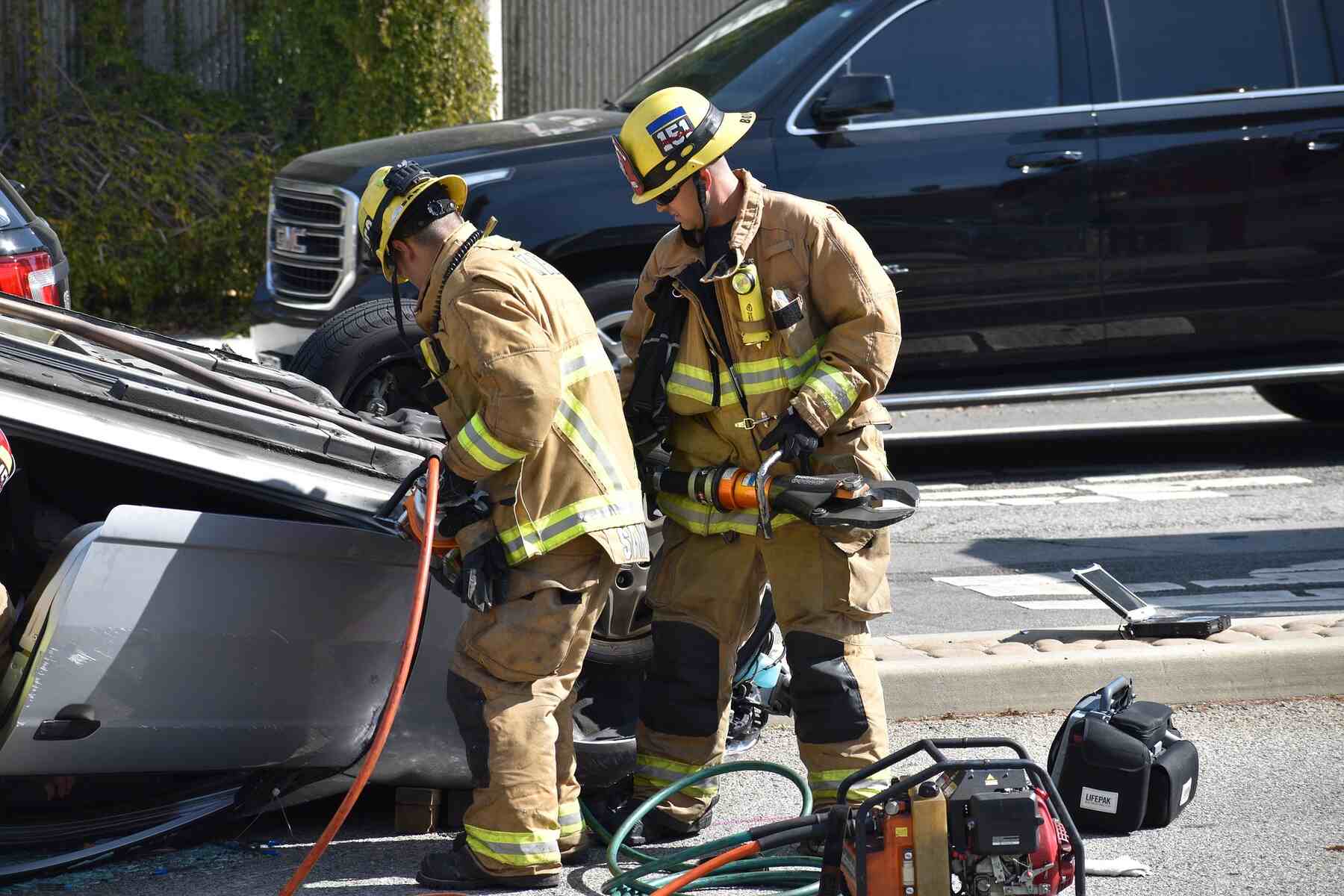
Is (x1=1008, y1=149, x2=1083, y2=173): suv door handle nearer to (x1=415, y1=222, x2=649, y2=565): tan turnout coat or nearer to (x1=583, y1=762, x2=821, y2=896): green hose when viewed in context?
(x1=415, y1=222, x2=649, y2=565): tan turnout coat

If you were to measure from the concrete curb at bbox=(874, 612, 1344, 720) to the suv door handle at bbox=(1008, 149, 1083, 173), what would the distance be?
108 inches

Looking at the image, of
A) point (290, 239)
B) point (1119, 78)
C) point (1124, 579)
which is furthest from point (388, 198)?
point (1119, 78)

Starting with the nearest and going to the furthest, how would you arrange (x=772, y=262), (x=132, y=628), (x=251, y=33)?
(x=132, y=628)
(x=772, y=262)
(x=251, y=33)

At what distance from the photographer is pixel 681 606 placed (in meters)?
3.87

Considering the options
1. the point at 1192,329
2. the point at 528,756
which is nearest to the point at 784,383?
the point at 528,756

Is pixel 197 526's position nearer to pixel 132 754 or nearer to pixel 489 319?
pixel 132 754

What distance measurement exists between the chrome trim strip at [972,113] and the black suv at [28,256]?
2.95 meters

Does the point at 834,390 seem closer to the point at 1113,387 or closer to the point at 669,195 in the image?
the point at 669,195

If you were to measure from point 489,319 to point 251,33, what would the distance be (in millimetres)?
10553

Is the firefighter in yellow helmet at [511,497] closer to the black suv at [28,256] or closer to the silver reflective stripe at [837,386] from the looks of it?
the silver reflective stripe at [837,386]

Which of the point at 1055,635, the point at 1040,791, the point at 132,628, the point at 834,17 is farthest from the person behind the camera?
the point at 834,17

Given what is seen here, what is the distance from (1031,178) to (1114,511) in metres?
1.45

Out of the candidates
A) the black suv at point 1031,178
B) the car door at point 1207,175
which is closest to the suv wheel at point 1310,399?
the black suv at point 1031,178

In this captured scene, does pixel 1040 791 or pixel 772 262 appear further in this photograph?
pixel 772 262
